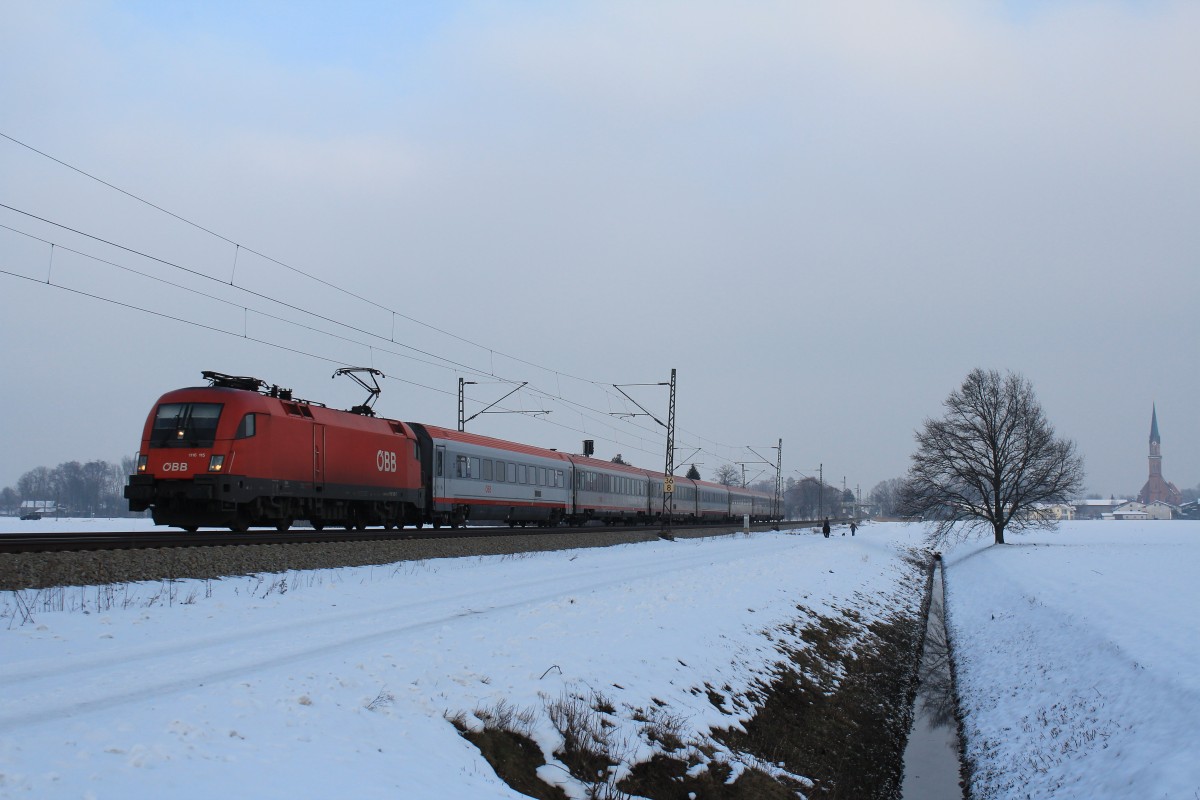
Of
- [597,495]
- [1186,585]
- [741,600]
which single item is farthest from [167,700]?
[597,495]

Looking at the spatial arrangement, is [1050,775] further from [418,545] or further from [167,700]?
[418,545]

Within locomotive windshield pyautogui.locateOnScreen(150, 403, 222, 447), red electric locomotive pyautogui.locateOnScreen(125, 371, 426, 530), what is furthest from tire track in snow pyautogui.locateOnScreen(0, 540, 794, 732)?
locomotive windshield pyautogui.locateOnScreen(150, 403, 222, 447)

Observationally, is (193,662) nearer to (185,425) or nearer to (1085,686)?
(185,425)

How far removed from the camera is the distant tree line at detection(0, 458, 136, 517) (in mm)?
122125

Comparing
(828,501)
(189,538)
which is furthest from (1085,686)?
(828,501)

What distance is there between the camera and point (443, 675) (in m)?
9.96

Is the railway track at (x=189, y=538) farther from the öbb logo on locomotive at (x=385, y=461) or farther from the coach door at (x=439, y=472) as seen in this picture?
the coach door at (x=439, y=472)

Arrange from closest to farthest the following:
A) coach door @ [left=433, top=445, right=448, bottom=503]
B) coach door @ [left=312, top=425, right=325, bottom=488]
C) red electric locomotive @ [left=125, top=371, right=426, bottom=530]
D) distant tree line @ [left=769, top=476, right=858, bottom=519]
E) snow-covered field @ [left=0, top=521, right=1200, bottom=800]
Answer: snow-covered field @ [left=0, top=521, right=1200, bottom=800], red electric locomotive @ [left=125, top=371, right=426, bottom=530], coach door @ [left=312, top=425, right=325, bottom=488], coach door @ [left=433, top=445, right=448, bottom=503], distant tree line @ [left=769, top=476, right=858, bottom=519]

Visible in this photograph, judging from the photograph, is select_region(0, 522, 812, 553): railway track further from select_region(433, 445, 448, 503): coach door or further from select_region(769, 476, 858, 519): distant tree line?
select_region(769, 476, 858, 519): distant tree line

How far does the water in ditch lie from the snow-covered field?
541mm

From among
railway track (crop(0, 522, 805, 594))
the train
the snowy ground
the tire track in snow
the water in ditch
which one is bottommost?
the water in ditch

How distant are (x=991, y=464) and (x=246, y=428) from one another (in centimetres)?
4744

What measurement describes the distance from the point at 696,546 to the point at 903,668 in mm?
18677

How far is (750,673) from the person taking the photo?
14844 mm
